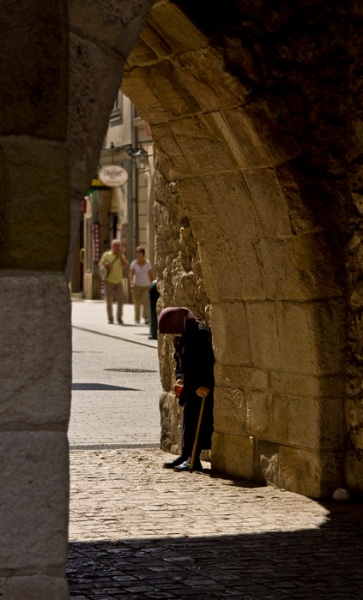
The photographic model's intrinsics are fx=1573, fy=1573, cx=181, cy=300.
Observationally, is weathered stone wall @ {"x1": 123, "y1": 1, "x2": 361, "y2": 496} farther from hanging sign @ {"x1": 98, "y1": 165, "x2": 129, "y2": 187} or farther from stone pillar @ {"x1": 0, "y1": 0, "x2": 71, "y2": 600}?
hanging sign @ {"x1": 98, "y1": 165, "x2": 129, "y2": 187}

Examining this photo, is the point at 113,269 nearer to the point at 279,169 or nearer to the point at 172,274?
the point at 172,274

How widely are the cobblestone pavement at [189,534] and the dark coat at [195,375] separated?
0.27 m

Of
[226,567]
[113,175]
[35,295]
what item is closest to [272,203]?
[226,567]

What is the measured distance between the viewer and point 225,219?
9.28 metres

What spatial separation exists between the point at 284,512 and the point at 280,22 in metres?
2.66

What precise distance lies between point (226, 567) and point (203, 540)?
Answer: 655 millimetres

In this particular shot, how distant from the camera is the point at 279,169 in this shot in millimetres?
8688

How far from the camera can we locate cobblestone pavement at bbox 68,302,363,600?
630 centimetres

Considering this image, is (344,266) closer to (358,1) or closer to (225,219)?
(225,219)

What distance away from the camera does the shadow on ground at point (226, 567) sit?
6167 millimetres

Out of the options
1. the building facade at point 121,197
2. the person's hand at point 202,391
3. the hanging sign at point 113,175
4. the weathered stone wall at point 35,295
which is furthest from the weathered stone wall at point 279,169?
the hanging sign at point 113,175

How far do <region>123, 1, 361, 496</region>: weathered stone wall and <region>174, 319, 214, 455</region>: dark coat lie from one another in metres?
0.71

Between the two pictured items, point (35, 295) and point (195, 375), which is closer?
point (35, 295)

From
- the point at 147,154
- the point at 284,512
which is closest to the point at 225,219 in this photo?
the point at 284,512
